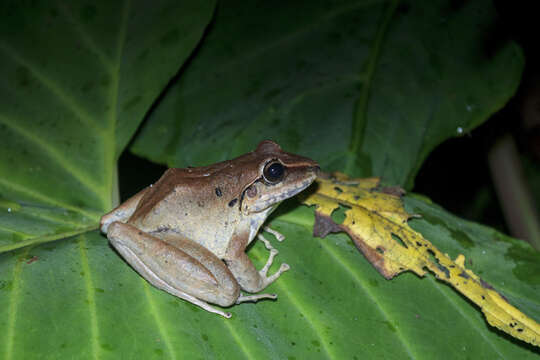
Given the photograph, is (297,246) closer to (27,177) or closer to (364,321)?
(364,321)

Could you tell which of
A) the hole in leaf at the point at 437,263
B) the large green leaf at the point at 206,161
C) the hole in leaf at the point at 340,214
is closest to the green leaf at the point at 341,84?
the large green leaf at the point at 206,161

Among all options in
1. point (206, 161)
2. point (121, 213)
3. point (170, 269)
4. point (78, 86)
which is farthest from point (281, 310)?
point (78, 86)

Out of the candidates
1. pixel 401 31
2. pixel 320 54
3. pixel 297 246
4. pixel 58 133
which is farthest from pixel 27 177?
pixel 401 31

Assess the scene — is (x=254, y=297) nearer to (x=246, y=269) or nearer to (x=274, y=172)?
(x=246, y=269)

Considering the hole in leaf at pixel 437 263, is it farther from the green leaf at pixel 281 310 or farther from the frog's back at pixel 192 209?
the frog's back at pixel 192 209

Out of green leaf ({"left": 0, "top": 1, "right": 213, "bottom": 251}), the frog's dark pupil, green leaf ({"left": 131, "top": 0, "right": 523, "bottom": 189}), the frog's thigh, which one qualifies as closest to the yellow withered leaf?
the frog's dark pupil

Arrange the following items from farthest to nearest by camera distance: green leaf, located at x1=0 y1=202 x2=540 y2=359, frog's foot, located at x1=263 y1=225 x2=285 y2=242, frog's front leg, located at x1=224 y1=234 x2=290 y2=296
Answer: frog's foot, located at x1=263 y1=225 x2=285 y2=242 < frog's front leg, located at x1=224 y1=234 x2=290 y2=296 < green leaf, located at x1=0 y1=202 x2=540 y2=359

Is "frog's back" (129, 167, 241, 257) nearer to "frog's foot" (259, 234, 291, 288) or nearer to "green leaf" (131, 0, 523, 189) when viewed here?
"frog's foot" (259, 234, 291, 288)
